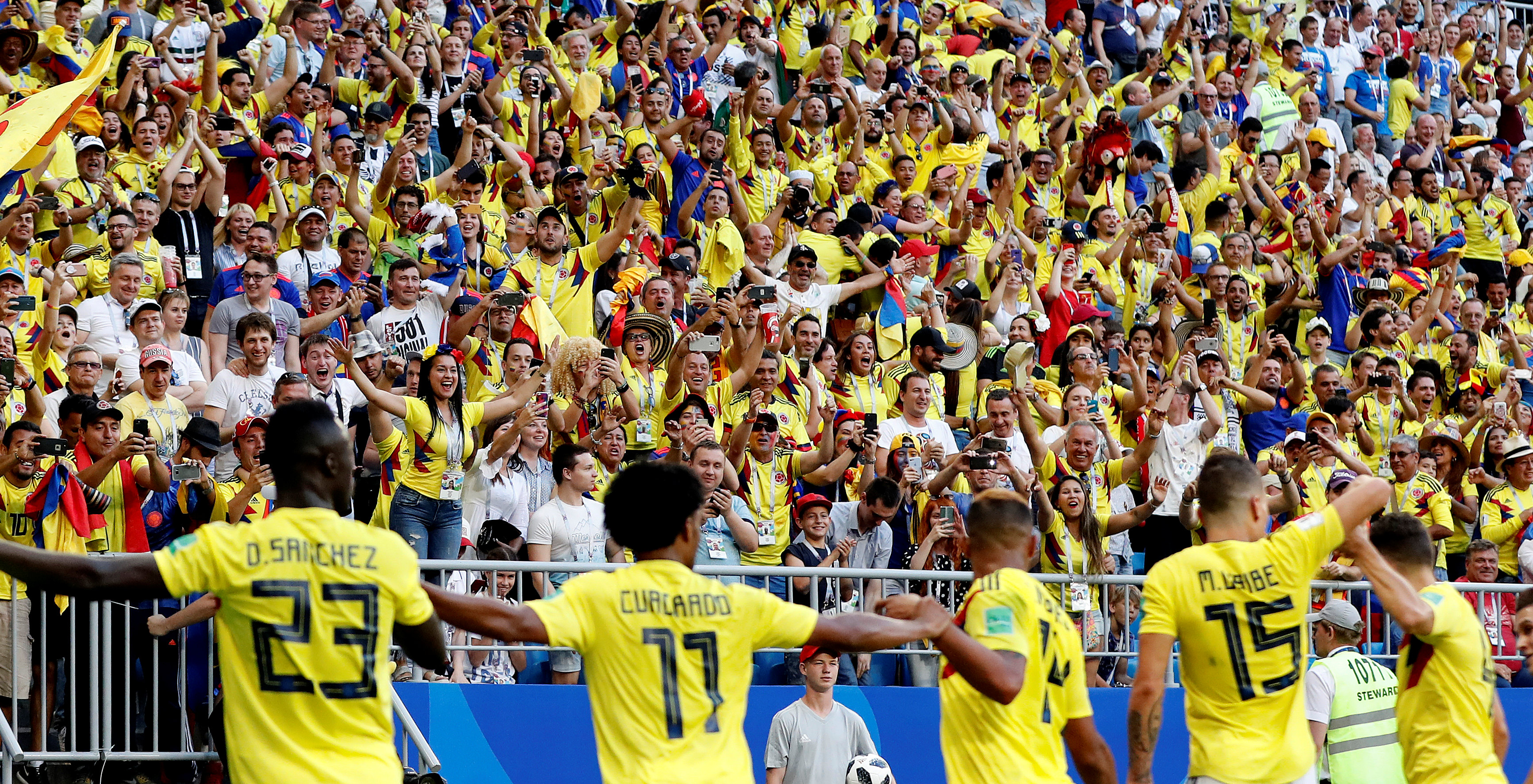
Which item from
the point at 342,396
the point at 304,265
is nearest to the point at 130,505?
the point at 342,396

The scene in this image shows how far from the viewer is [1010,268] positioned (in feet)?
48.2

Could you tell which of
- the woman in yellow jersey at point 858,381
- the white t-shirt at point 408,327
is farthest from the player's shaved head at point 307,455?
the woman in yellow jersey at point 858,381

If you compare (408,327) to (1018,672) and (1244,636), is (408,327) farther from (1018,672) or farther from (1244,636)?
(1018,672)

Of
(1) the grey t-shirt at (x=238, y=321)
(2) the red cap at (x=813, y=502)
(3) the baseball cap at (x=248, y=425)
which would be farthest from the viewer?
(1) the grey t-shirt at (x=238, y=321)

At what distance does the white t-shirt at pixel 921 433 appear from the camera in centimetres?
1209

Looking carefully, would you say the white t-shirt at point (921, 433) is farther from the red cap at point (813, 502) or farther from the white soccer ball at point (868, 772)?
the white soccer ball at point (868, 772)

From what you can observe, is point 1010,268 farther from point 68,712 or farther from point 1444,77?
point 1444,77

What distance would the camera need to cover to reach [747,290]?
40.0ft

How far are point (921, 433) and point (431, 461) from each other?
3482mm

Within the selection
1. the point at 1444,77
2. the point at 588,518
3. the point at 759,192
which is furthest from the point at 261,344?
the point at 1444,77

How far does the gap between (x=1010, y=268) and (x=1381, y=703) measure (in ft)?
21.9

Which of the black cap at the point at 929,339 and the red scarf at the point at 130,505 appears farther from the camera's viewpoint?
the black cap at the point at 929,339

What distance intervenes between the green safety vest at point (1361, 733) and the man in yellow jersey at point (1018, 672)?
2.94m

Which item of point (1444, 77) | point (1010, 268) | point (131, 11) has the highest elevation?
point (1444, 77)
